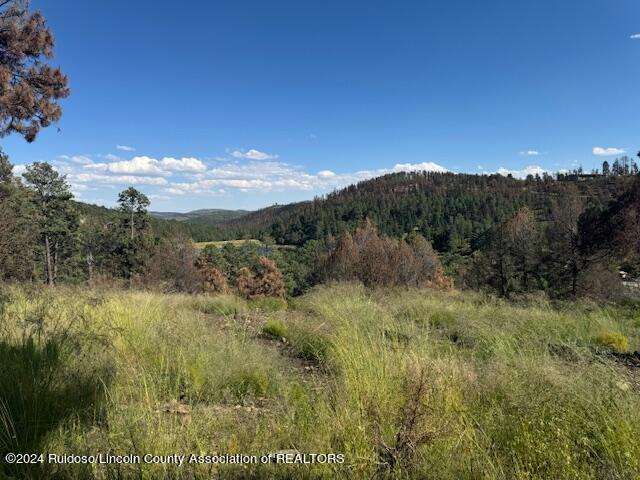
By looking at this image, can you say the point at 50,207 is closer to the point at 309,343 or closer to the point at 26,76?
the point at 26,76

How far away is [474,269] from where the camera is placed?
3747 cm

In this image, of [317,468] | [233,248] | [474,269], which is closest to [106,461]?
[317,468]

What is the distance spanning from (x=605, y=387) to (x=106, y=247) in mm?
52043

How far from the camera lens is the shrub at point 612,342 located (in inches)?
218

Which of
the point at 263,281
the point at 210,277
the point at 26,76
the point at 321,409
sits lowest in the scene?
the point at 263,281

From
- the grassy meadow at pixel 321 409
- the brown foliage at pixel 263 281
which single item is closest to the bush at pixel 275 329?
the grassy meadow at pixel 321 409

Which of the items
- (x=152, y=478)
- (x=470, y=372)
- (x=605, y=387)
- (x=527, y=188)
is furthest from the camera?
(x=527, y=188)

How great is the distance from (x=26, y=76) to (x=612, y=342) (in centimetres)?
1220

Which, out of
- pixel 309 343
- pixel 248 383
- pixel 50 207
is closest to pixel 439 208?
pixel 50 207

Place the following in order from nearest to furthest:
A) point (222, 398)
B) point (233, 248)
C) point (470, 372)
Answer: point (470, 372), point (222, 398), point (233, 248)

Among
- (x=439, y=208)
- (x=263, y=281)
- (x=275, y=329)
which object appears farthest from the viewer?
(x=439, y=208)

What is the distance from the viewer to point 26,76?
8.69 metres

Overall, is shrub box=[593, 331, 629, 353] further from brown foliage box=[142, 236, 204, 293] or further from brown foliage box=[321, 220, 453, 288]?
brown foliage box=[142, 236, 204, 293]

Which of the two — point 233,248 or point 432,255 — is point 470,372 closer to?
point 432,255
